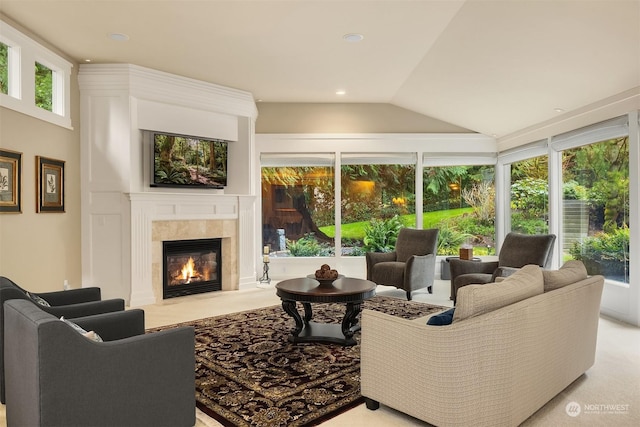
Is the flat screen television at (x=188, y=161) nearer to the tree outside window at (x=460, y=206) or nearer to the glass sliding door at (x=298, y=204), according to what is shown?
the glass sliding door at (x=298, y=204)

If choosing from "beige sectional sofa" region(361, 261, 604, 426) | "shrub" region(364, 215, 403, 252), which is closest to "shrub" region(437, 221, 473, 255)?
"shrub" region(364, 215, 403, 252)

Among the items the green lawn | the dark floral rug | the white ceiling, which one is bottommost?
the dark floral rug

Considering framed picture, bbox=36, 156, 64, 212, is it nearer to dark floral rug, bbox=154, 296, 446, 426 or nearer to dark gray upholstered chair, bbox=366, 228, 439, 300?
dark floral rug, bbox=154, 296, 446, 426

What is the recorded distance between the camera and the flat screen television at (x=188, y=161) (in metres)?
5.83

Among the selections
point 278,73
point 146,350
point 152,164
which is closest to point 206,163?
point 152,164

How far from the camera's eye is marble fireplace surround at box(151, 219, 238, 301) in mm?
5781

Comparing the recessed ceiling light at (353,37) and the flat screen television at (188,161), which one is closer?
the recessed ceiling light at (353,37)

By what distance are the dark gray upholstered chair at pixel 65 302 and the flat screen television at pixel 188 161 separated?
2653 millimetres

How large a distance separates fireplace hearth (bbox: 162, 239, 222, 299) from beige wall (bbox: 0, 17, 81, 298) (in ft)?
3.62

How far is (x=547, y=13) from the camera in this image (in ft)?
12.4

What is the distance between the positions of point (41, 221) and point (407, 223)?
5.48 meters

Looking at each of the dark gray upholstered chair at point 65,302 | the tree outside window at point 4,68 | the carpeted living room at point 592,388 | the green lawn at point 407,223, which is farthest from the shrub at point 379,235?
the tree outside window at point 4,68

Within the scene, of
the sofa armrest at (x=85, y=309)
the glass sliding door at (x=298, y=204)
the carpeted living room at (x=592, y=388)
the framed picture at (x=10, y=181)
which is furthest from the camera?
the glass sliding door at (x=298, y=204)

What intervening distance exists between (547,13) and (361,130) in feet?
13.1
